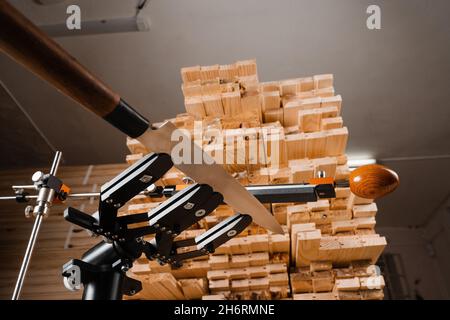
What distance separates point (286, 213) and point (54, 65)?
271cm

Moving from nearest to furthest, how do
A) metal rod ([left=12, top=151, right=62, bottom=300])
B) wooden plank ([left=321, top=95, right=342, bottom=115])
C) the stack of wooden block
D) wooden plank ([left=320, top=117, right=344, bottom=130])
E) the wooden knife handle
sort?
the wooden knife handle < metal rod ([left=12, top=151, right=62, bottom=300]) < the stack of wooden block < wooden plank ([left=320, top=117, right=344, bottom=130]) < wooden plank ([left=321, top=95, right=342, bottom=115])

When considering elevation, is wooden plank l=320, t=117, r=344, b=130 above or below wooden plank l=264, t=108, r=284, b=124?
below

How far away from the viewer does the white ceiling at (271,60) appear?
5.59 meters

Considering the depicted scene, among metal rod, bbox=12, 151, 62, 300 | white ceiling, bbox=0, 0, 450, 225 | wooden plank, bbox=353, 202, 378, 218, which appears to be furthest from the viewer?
white ceiling, bbox=0, 0, 450, 225

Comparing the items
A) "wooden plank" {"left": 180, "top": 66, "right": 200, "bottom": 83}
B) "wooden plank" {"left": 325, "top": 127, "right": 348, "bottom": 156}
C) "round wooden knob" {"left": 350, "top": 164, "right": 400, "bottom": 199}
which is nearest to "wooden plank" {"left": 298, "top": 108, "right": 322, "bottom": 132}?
"wooden plank" {"left": 325, "top": 127, "right": 348, "bottom": 156}

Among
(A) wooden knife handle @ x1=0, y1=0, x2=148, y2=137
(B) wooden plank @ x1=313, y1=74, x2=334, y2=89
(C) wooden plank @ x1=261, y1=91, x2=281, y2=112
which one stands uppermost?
(B) wooden plank @ x1=313, y1=74, x2=334, y2=89

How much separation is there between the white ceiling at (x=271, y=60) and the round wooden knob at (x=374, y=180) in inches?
173

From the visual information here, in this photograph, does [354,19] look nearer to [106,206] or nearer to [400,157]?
[400,157]

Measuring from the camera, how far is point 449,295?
9.20 m

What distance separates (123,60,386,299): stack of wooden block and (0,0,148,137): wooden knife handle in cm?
215

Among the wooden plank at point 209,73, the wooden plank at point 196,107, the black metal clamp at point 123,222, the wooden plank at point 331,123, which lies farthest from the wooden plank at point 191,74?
the black metal clamp at point 123,222

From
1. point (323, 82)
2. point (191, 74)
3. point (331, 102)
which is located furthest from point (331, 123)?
point (191, 74)

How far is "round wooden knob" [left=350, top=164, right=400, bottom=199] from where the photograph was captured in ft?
5.90

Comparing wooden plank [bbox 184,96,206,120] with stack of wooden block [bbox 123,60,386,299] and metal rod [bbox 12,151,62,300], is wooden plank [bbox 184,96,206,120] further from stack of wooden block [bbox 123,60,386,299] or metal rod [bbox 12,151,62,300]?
metal rod [bbox 12,151,62,300]
